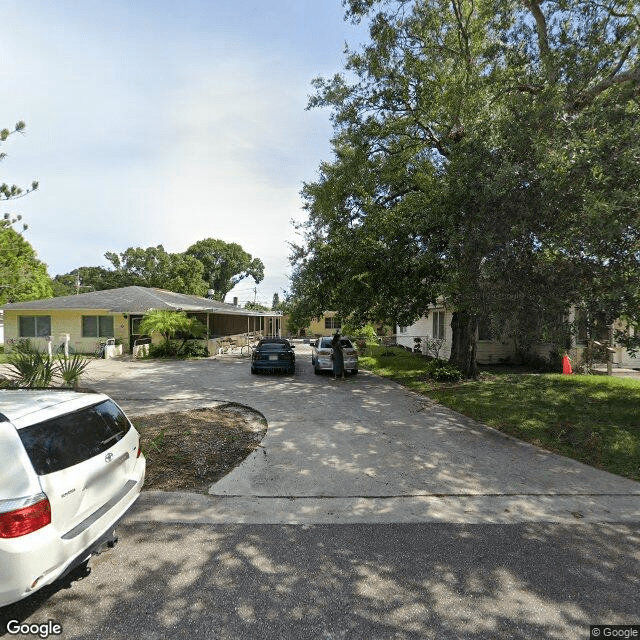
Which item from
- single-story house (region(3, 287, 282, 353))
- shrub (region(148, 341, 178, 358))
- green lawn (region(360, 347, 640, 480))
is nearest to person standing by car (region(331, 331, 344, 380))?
green lawn (region(360, 347, 640, 480))

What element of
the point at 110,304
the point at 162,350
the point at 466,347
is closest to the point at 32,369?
the point at 466,347

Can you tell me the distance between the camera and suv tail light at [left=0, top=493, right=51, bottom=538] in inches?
98.9

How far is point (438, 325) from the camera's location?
2184 cm

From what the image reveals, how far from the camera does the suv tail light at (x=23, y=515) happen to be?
8.24 feet

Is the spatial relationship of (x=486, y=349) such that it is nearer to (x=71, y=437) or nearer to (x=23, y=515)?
(x=71, y=437)

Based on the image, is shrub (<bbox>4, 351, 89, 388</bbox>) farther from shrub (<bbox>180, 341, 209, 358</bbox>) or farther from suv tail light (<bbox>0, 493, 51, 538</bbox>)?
shrub (<bbox>180, 341, 209, 358</bbox>)

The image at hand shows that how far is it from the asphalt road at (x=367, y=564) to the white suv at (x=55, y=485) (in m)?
0.57

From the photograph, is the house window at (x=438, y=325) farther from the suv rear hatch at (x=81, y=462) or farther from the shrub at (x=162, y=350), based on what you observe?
the suv rear hatch at (x=81, y=462)

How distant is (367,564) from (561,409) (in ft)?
25.7

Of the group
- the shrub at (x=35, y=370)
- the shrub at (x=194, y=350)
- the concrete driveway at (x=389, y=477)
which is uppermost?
the shrub at (x=35, y=370)

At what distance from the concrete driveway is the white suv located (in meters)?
1.37

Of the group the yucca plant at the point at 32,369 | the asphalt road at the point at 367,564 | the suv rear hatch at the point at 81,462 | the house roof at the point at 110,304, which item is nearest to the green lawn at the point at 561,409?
the asphalt road at the point at 367,564

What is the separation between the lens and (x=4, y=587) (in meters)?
2.44

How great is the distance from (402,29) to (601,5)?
5241 millimetres
